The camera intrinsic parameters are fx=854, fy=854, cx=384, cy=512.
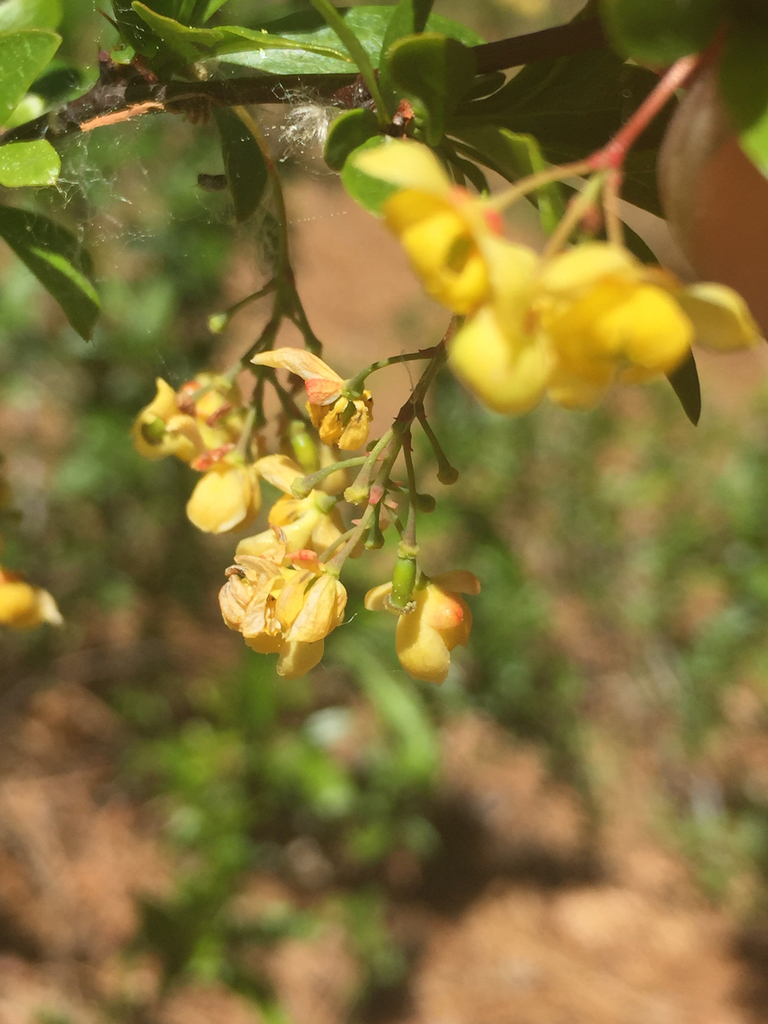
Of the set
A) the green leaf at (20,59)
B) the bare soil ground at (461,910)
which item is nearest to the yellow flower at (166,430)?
the green leaf at (20,59)

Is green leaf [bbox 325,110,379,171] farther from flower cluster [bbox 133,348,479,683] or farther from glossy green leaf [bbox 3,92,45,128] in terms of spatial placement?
glossy green leaf [bbox 3,92,45,128]

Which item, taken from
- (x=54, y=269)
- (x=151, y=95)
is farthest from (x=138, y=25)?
(x=54, y=269)

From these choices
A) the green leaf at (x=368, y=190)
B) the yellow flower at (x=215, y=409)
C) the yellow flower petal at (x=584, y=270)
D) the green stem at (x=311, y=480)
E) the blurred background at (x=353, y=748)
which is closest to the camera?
the yellow flower petal at (x=584, y=270)

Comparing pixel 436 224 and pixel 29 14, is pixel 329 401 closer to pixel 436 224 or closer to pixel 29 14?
pixel 436 224

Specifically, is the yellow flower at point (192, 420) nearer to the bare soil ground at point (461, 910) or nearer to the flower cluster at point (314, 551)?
the flower cluster at point (314, 551)

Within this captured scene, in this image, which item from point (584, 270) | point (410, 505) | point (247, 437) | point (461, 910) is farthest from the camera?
point (461, 910)

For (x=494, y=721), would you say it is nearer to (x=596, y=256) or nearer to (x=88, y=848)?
(x=88, y=848)
